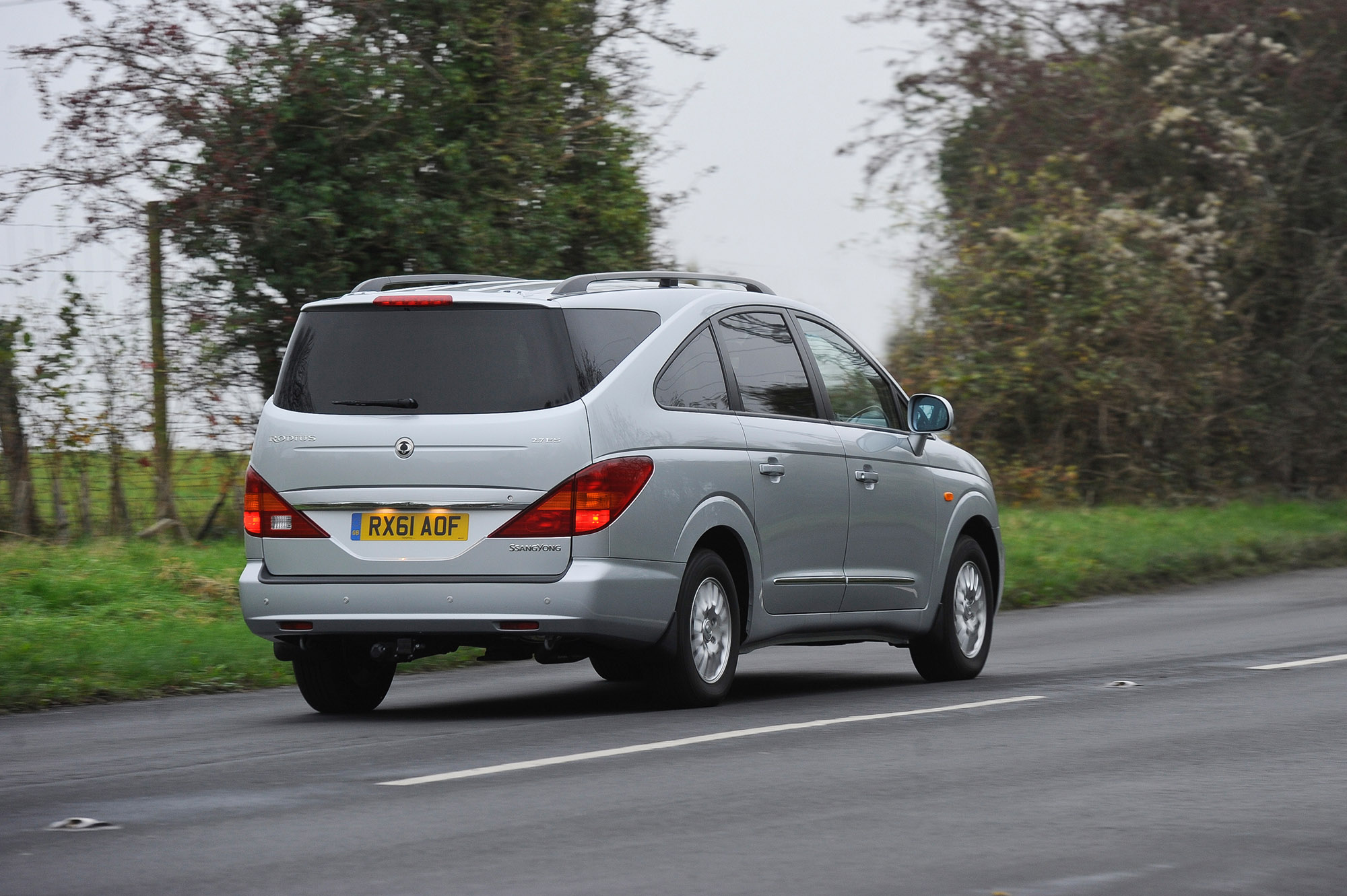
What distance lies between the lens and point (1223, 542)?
19.1m

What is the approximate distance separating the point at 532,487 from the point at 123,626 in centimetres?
446

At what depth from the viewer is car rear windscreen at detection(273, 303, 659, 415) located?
27.0ft

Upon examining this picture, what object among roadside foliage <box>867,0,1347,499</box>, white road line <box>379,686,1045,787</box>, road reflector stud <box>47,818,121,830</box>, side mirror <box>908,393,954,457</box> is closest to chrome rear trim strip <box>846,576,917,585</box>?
side mirror <box>908,393,954,457</box>

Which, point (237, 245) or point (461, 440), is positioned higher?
point (237, 245)

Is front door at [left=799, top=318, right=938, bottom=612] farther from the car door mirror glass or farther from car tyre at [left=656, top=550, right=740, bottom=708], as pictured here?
car tyre at [left=656, top=550, right=740, bottom=708]

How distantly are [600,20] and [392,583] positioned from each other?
10769 mm

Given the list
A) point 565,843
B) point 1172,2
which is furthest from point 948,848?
point 1172,2

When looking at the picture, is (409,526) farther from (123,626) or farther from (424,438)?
→ (123,626)

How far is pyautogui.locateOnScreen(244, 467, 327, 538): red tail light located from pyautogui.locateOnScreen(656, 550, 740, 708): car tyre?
160cm

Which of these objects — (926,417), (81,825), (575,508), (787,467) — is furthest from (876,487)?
(81,825)

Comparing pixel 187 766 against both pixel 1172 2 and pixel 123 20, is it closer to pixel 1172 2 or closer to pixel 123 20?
A: pixel 123 20

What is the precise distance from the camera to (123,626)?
37.6ft

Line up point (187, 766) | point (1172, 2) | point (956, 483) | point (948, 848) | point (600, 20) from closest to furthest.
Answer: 1. point (948, 848)
2. point (187, 766)
3. point (956, 483)
4. point (600, 20)
5. point (1172, 2)

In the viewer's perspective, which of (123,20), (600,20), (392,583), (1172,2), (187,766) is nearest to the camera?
(187,766)
